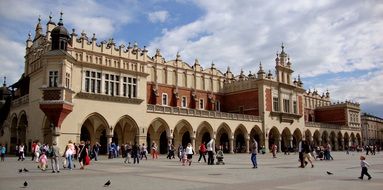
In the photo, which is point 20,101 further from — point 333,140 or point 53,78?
point 333,140

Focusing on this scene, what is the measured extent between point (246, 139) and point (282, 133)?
10.4 m

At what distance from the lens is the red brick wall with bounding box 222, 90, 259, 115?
2201 inches

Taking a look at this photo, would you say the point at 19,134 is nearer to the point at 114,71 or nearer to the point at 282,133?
the point at 114,71

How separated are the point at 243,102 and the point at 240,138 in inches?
215

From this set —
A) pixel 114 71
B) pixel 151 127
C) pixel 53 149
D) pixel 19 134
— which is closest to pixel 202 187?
pixel 53 149

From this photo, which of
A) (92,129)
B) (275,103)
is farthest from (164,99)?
(275,103)

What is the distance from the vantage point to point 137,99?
40.9 meters

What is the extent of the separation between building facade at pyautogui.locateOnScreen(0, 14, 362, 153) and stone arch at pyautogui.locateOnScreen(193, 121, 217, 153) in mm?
172

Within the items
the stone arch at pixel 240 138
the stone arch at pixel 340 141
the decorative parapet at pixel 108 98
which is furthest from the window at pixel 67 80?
the stone arch at pixel 340 141

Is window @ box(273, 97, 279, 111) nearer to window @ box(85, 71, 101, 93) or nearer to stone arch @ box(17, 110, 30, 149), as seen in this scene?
window @ box(85, 71, 101, 93)

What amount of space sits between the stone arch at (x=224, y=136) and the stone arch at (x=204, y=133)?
1.69 meters

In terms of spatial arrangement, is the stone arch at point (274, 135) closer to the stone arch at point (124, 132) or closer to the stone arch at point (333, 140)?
the stone arch at point (333, 140)

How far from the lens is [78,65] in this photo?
37531mm

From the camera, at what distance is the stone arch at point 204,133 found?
157 ft
